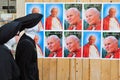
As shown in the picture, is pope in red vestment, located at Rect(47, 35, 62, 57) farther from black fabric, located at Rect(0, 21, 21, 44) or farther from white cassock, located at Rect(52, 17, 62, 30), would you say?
black fabric, located at Rect(0, 21, 21, 44)

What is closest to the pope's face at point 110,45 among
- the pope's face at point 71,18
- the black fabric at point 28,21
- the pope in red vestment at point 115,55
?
the pope in red vestment at point 115,55

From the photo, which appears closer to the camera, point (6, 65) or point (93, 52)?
point (6, 65)

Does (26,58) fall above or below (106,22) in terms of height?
below

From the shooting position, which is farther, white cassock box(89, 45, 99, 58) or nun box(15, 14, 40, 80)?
white cassock box(89, 45, 99, 58)

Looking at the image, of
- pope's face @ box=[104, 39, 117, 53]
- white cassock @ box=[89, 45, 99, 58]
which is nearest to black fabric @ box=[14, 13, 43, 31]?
white cassock @ box=[89, 45, 99, 58]

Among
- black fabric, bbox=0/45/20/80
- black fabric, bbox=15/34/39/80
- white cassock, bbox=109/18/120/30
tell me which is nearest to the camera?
black fabric, bbox=0/45/20/80

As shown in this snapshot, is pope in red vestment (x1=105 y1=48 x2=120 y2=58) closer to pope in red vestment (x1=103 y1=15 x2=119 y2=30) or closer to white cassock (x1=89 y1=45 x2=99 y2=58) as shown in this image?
white cassock (x1=89 y1=45 x2=99 y2=58)

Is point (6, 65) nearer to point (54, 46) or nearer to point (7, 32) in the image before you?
point (7, 32)

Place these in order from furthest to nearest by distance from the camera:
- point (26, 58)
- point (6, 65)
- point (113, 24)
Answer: point (113, 24) < point (26, 58) < point (6, 65)

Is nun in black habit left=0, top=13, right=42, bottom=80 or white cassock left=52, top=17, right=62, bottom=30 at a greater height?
white cassock left=52, top=17, right=62, bottom=30

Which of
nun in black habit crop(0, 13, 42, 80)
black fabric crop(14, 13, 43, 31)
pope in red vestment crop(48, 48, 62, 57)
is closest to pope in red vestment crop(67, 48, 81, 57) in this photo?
pope in red vestment crop(48, 48, 62, 57)

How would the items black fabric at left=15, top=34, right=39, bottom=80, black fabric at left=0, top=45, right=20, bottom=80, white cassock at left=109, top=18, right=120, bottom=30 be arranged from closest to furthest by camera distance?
black fabric at left=0, top=45, right=20, bottom=80
black fabric at left=15, top=34, right=39, bottom=80
white cassock at left=109, top=18, right=120, bottom=30

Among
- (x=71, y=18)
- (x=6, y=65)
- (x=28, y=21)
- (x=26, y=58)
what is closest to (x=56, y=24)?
(x=71, y=18)

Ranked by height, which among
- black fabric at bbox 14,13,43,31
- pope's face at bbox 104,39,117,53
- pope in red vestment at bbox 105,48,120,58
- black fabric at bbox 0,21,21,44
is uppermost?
black fabric at bbox 14,13,43,31
